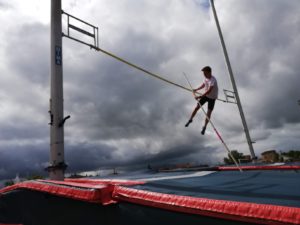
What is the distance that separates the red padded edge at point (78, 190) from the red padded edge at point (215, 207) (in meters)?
0.08

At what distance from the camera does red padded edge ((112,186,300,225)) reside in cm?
152

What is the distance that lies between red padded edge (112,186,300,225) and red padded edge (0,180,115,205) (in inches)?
3.1

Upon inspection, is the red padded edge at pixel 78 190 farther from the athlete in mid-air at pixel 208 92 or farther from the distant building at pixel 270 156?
the distant building at pixel 270 156

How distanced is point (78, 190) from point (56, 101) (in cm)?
180

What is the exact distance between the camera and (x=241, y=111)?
911 centimetres

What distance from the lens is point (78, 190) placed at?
2391 millimetres

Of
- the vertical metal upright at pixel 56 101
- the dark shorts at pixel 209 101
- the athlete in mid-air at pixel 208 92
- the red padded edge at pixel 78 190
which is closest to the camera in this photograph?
→ the red padded edge at pixel 78 190

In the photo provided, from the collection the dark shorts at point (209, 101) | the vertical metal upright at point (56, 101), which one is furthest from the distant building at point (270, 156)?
the vertical metal upright at point (56, 101)

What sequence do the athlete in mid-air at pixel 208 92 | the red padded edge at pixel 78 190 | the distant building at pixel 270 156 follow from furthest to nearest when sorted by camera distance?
1. the distant building at pixel 270 156
2. the athlete in mid-air at pixel 208 92
3. the red padded edge at pixel 78 190

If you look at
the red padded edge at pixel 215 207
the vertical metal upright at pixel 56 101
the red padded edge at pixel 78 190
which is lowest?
the red padded edge at pixel 215 207

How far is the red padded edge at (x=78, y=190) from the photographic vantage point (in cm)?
226

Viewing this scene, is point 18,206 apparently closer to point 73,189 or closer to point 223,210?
point 73,189

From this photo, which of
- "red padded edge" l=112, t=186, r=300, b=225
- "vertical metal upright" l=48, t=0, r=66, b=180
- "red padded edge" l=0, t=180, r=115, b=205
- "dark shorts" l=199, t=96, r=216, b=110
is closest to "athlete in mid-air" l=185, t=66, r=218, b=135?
"dark shorts" l=199, t=96, r=216, b=110

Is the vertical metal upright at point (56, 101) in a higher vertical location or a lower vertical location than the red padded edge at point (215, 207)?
higher
